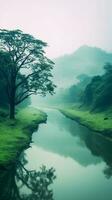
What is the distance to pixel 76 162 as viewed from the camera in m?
39.0

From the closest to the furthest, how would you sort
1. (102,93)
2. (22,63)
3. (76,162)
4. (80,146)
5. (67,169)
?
A: (67,169) < (76,162) < (80,146) < (22,63) < (102,93)

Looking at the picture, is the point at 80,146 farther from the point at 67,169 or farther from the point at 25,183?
the point at 25,183

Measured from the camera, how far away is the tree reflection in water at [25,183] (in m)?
26.7

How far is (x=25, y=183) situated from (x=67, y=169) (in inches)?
260

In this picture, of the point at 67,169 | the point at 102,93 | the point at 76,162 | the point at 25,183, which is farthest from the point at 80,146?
the point at 102,93

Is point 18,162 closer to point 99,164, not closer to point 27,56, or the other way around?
point 99,164

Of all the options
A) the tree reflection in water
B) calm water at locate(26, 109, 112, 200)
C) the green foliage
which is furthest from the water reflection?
the green foliage

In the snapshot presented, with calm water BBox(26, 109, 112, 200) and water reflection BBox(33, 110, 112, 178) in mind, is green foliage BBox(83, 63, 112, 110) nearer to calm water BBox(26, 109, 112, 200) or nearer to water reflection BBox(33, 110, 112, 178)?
water reflection BBox(33, 110, 112, 178)

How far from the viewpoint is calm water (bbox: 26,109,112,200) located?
1083 inches

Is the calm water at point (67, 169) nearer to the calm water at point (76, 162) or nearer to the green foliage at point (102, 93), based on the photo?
the calm water at point (76, 162)

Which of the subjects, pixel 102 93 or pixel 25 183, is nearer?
pixel 25 183

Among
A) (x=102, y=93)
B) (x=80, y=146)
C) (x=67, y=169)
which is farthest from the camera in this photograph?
(x=102, y=93)

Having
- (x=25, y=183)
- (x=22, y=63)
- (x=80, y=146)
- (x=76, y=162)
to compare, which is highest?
(x=22, y=63)

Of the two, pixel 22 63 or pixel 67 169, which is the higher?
pixel 22 63
